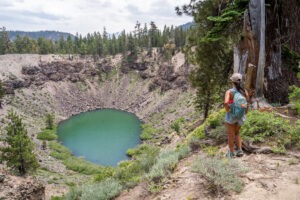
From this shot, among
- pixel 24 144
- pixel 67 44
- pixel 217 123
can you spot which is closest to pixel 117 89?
pixel 67 44

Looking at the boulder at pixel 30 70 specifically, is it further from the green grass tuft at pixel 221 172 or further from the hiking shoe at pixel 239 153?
the green grass tuft at pixel 221 172

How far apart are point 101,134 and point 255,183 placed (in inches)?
2373

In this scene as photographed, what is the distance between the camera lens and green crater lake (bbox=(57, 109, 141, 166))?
51806 mm

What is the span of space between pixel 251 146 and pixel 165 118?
60.2 meters

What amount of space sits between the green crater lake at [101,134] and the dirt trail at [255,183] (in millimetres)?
40917

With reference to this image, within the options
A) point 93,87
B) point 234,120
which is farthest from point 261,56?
point 93,87

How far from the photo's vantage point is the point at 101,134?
64.5 metres

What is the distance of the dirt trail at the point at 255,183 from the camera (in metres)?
5.99

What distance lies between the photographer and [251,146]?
806 cm

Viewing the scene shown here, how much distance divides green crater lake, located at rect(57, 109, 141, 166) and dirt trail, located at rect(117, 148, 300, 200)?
40917 millimetres

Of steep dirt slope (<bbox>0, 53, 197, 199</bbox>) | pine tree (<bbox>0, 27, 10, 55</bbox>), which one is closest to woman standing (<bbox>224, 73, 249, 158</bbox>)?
steep dirt slope (<bbox>0, 53, 197, 199</bbox>)

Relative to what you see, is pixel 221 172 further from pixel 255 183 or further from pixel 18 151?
pixel 18 151

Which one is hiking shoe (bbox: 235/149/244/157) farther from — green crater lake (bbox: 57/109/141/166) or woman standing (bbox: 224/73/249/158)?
green crater lake (bbox: 57/109/141/166)

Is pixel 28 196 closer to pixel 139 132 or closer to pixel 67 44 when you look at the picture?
pixel 139 132
